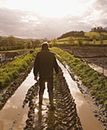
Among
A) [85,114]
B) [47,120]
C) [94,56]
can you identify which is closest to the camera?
[47,120]

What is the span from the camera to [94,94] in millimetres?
17406

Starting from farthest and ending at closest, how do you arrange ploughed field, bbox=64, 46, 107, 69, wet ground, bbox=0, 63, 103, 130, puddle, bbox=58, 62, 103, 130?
ploughed field, bbox=64, 46, 107, 69
puddle, bbox=58, 62, 103, 130
wet ground, bbox=0, 63, 103, 130

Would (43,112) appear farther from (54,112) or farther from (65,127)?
(65,127)

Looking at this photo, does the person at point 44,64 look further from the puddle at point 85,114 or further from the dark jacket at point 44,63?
the puddle at point 85,114

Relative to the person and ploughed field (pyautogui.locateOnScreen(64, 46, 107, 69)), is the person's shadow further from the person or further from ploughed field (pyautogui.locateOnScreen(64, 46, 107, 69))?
ploughed field (pyautogui.locateOnScreen(64, 46, 107, 69))

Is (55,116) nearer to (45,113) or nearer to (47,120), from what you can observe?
(45,113)

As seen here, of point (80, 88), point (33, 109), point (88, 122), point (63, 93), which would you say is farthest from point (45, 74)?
point (80, 88)

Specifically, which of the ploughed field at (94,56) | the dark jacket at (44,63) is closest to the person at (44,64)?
the dark jacket at (44,63)

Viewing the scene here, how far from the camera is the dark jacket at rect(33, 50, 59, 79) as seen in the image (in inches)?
499

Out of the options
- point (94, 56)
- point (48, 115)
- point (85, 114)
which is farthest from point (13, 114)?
point (94, 56)

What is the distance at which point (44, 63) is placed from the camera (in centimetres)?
1273

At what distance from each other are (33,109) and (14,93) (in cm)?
481

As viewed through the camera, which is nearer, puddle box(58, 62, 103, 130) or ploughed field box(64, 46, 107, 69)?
puddle box(58, 62, 103, 130)

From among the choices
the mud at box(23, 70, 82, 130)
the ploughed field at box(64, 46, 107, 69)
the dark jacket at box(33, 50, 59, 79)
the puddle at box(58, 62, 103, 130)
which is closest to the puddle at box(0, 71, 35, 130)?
the mud at box(23, 70, 82, 130)
